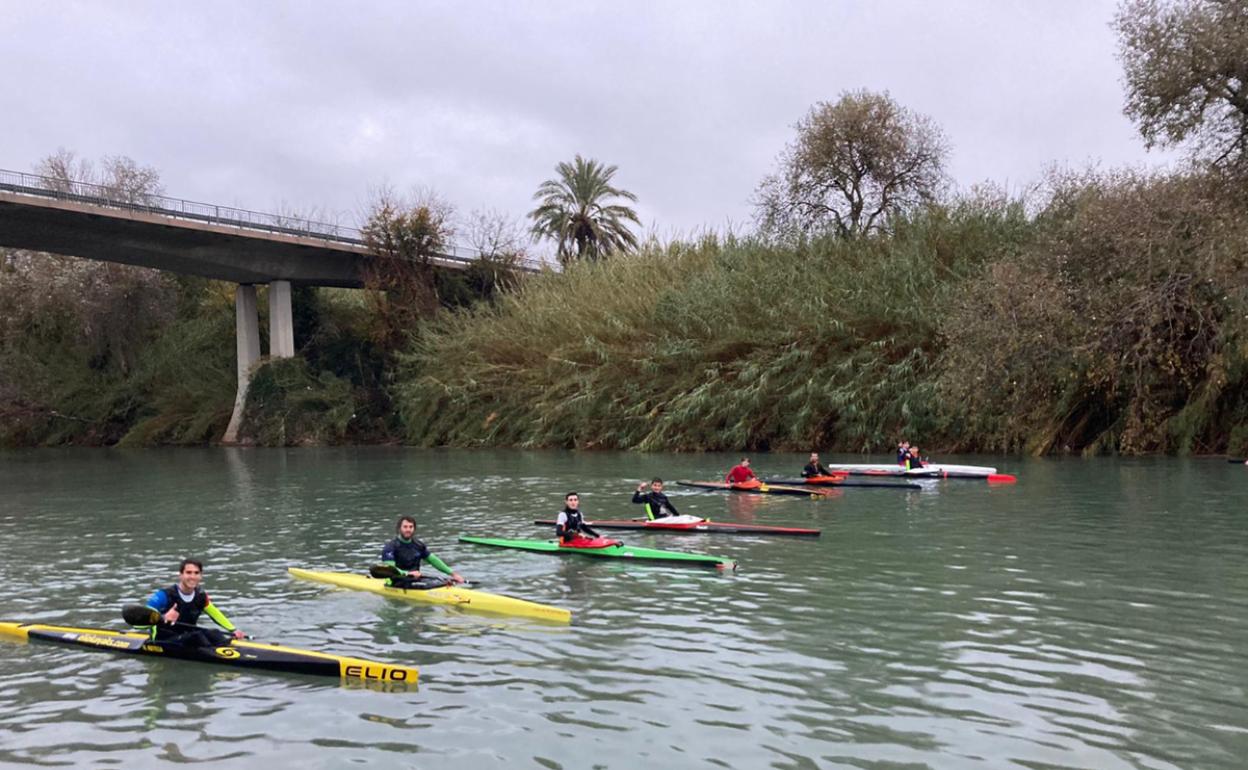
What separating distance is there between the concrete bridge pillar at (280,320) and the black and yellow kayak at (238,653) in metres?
49.3

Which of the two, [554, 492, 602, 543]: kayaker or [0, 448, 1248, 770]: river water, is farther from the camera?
[554, 492, 602, 543]: kayaker

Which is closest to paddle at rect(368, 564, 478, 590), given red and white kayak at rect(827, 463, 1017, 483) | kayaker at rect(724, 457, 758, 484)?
kayaker at rect(724, 457, 758, 484)

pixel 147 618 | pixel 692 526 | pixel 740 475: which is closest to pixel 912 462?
pixel 740 475

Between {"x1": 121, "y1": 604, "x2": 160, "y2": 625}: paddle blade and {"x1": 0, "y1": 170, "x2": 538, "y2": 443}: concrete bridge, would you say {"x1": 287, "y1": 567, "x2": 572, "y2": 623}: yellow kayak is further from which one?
{"x1": 0, "y1": 170, "x2": 538, "y2": 443}: concrete bridge

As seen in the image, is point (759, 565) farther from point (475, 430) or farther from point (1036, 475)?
point (475, 430)

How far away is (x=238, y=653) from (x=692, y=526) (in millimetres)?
10695

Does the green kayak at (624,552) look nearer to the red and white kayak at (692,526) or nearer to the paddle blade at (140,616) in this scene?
the red and white kayak at (692,526)

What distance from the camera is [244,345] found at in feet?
205

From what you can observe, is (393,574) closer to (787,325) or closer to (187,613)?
(187,613)

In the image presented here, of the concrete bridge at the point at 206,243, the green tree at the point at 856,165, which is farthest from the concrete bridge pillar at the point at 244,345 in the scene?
the green tree at the point at 856,165

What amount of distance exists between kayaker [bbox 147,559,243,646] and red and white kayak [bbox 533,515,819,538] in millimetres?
9908

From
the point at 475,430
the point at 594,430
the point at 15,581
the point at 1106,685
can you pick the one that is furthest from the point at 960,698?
the point at 475,430

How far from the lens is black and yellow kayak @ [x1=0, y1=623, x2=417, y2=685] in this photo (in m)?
11.0

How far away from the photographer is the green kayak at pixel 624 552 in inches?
674
